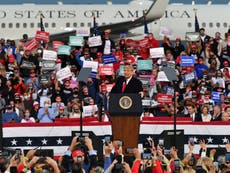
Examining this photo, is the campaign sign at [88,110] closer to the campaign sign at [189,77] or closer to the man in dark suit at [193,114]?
the man in dark suit at [193,114]

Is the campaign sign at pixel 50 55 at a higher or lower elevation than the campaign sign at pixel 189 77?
higher

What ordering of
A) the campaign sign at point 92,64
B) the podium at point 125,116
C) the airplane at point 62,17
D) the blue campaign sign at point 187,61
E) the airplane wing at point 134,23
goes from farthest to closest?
the airplane at point 62,17, the airplane wing at point 134,23, the blue campaign sign at point 187,61, the campaign sign at point 92,64, the podium at point 125,116

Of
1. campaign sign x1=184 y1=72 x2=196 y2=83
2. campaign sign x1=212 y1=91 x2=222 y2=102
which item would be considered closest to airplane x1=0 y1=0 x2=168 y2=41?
campaign sign x1=184 y1=72 x2=196 y2=83

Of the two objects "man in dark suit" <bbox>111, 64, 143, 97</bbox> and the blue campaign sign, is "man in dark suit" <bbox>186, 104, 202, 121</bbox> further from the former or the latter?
the blue campaign sign

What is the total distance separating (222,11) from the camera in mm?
39969

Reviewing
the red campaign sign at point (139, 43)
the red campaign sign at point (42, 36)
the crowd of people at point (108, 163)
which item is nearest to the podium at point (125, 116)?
the crowd of people at point (108, 163)

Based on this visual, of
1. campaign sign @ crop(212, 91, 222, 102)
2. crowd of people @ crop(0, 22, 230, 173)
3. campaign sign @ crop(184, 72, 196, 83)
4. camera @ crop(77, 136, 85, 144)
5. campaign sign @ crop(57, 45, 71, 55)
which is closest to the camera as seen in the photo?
camera @ crop(77, 136, 85, 144)

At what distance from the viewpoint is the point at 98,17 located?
38656 mm

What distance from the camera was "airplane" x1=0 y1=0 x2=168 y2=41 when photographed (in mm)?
37625

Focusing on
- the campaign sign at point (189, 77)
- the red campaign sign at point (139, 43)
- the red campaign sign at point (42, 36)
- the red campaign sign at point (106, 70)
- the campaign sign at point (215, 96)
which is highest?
the red campaign sign at point (42, 36)

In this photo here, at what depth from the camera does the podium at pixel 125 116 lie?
542 inches

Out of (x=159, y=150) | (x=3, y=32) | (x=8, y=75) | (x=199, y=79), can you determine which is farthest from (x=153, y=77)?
(x=3, y=32)

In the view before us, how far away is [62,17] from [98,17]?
63.9 inches

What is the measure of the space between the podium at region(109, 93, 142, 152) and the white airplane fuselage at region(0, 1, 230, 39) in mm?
24062
